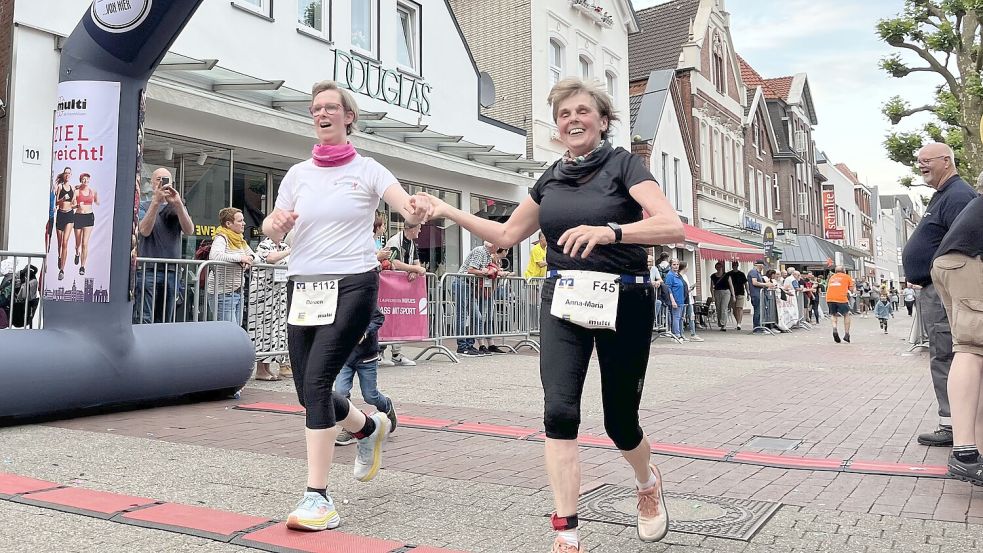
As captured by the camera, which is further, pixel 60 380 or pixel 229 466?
pixel 60 380

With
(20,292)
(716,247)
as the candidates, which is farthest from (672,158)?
(20,292)

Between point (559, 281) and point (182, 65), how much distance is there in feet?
28.1

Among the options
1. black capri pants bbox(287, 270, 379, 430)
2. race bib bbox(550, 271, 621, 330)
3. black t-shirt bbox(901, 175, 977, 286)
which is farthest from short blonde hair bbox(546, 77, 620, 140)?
black t-shirt bbox(901, 175, 977, 286)

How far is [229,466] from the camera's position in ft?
15.0

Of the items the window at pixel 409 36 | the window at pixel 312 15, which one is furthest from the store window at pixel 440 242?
the window at pixel 312 15

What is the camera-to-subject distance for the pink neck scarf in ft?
12.3

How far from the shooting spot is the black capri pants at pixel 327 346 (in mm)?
3592

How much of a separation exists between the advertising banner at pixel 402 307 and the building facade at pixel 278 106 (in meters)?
3.31

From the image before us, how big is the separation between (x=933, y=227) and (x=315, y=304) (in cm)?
398

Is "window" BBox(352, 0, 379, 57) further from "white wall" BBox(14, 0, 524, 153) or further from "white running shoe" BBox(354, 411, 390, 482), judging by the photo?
"white running shoe" BBox(354, 411, 390, 482)

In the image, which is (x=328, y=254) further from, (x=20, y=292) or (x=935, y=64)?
(x=935, y=64)

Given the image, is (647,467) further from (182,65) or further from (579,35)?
(579,35)

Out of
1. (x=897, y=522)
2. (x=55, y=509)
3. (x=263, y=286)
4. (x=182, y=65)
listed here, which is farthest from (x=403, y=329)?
(x=897, y=522)

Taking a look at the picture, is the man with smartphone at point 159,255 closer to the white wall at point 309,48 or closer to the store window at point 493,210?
the white wall at point 309,48
